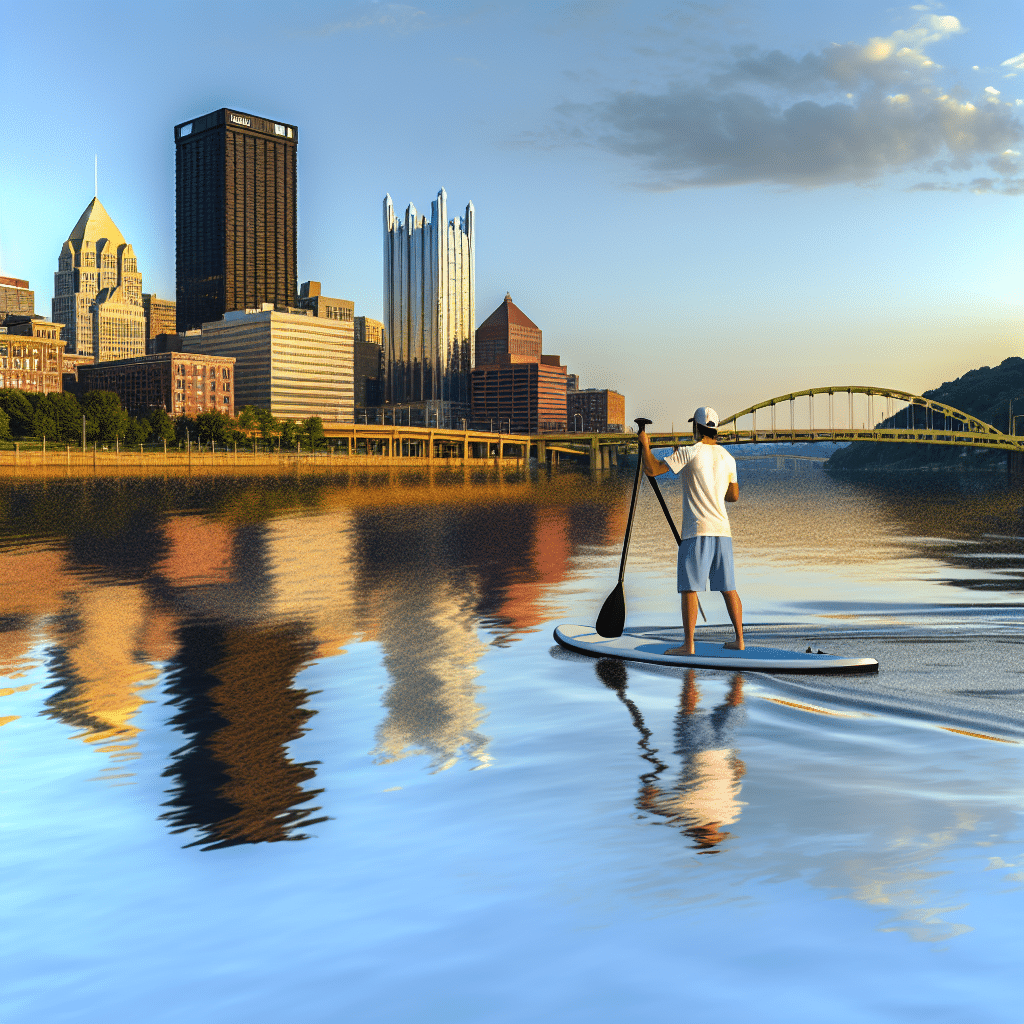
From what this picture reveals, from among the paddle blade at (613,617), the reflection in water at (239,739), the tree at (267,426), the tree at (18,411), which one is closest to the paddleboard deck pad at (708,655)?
the paddle blade at (613,617)

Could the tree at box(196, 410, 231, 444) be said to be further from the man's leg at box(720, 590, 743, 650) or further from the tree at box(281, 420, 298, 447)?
the man's leg at box(720, 590, 743, 650)

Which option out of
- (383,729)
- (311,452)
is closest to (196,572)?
(383,729)

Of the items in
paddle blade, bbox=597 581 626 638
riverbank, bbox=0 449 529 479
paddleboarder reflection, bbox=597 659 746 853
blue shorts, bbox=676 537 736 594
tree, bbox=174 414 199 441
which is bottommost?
paddleboarder reflection, bbox=597 659 746 853

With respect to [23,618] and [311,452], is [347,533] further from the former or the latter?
[311,452]

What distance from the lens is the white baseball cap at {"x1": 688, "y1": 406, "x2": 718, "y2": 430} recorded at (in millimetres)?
10052

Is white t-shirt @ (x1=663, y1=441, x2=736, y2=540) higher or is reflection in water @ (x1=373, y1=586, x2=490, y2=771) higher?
white t-shirt @ (x1=663, y1=441, x2=736, y2=540)

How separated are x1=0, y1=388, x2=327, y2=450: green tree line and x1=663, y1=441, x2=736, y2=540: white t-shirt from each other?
140m

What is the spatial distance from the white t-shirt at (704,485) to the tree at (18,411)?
489 feet

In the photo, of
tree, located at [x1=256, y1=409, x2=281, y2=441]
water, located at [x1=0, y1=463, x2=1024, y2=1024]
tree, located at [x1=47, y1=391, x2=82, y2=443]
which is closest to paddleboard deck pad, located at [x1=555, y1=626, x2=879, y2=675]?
water, located at [x1=0, y1=463, x2=1024, y2=1024]

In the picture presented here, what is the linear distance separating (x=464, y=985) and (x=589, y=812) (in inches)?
80.0

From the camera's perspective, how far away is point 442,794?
6.50m

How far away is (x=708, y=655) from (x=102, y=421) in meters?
151

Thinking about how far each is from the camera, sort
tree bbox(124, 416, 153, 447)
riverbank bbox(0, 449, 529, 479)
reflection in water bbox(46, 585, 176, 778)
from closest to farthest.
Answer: reflection in water bbox(46, 585, 176, 778) → riverbank bbox(0, 449, 529, 479) → tree bbox(124, 416, 153, 447)

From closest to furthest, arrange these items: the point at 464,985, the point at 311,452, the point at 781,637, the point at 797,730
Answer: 1. the point at 464,985
2. the point at 797,730
3. the point at 781,637
4. the point at 311,452
